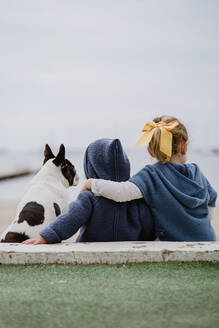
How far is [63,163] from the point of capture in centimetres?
422

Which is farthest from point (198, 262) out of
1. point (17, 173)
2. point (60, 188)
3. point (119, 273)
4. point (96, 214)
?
point (17, 173)

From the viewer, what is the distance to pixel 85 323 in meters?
1.80

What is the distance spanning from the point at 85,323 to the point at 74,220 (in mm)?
1302

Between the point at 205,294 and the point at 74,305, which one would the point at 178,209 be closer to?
the point at 205,294

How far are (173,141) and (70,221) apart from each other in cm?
98

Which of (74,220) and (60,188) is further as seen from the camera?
(60,188)

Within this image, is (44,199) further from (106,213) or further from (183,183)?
(183,183)

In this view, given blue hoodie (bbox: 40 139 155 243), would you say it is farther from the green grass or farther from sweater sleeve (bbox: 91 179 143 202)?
the green grass

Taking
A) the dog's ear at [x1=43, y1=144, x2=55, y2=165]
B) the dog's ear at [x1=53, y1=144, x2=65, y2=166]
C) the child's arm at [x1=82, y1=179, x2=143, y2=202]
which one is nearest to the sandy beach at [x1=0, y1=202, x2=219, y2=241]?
the dog's ear at [x1=43, y1=144, x2=55, y2=165]

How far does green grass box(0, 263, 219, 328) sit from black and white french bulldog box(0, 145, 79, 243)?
0.77m

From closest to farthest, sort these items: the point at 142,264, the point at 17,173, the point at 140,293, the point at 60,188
A: the point at 140,293 → the point at 142,264 → the point at 60,188 → the point at 17,173

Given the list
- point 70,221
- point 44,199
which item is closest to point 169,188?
point 70,221

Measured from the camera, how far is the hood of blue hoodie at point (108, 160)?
3.19 m

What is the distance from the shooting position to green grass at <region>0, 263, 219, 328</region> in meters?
1.83
